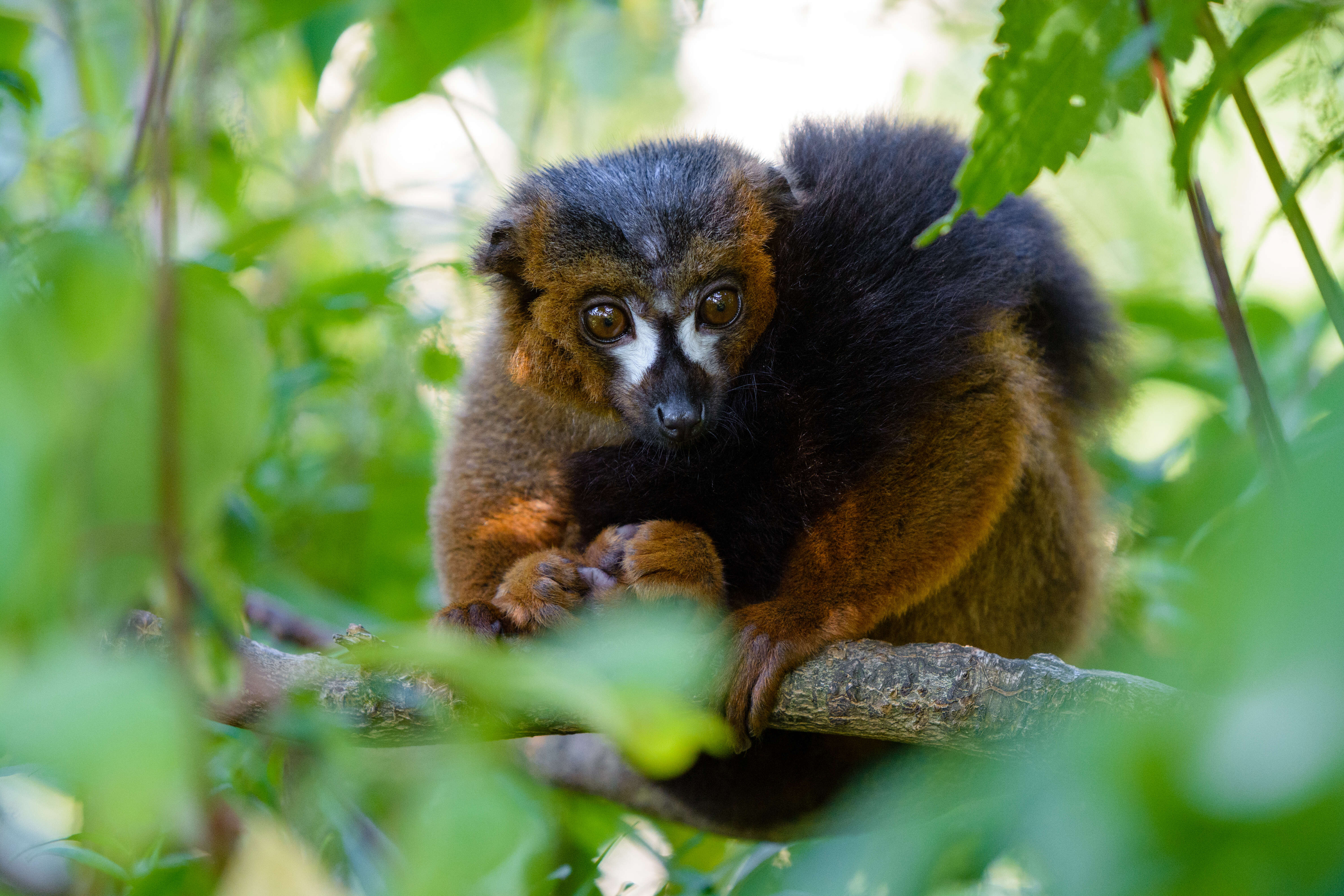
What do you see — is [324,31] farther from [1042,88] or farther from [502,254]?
[1042,88]

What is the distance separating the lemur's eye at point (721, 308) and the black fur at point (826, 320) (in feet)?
0.35

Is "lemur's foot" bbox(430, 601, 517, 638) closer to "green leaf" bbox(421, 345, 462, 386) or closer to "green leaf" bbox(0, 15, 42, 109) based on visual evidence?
"green leaf" bbox(421, 345, 462, 386)

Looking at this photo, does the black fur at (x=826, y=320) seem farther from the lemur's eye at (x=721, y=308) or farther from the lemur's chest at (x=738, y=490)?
the lemur's eye at (x=721, y=308)

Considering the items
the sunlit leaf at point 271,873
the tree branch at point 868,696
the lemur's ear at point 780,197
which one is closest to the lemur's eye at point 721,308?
the lemur's ear at point 780,197

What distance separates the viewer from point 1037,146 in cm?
132

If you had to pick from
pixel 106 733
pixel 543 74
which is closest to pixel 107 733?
pixel 106 733

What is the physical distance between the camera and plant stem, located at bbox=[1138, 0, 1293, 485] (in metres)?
1.39

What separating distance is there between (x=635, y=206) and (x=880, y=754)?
1.41 metres

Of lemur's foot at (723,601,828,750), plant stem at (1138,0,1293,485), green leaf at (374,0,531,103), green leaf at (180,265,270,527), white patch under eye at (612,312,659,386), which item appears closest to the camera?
green leaf at (180,265,270,527)

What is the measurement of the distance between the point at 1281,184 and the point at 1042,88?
0.42 meters

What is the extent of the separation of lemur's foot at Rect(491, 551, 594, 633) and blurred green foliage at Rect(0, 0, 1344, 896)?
275 mm

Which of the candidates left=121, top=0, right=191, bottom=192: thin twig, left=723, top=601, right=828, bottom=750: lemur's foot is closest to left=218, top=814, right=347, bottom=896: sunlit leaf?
left=121, top=0, right=191, bottom=192: thin twig

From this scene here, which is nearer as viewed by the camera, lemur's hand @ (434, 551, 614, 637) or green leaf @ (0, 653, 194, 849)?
green leaf @ (0, 653, 194, 849)

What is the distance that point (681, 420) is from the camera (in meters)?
2.28
